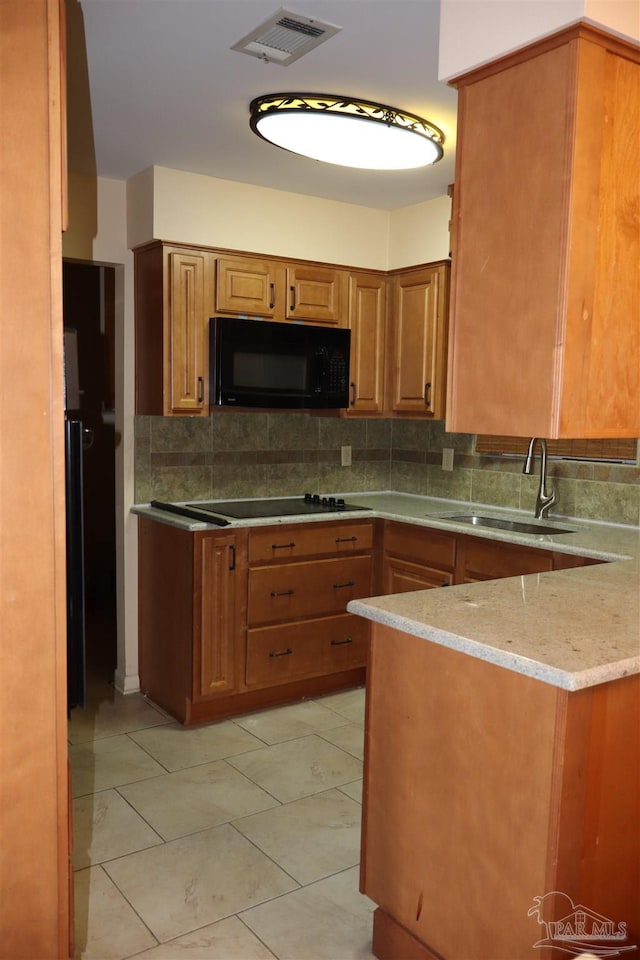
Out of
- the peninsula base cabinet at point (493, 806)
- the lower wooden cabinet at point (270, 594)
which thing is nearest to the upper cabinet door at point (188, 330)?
the lower wooden cabinet at point (270, 594)

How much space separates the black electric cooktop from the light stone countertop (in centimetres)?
146

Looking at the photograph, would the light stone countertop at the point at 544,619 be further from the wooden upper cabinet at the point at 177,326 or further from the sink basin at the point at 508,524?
the wooden upper cabinet at the point at 177,326

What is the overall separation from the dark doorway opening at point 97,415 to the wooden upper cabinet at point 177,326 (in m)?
1.32

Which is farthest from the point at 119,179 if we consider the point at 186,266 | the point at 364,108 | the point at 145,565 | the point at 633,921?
the point at 633,921

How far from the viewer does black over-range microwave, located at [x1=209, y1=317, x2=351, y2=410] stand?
143 inches

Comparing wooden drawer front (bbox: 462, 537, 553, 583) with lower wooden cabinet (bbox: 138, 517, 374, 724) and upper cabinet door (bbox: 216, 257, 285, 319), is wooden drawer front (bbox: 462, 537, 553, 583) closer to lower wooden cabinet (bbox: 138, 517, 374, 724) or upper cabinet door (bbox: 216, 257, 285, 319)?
lower wooden cabinet (bbox: 138, 517, 374, 724)

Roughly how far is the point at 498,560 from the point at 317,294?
161cm

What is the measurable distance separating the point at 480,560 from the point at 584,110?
2.03 metres

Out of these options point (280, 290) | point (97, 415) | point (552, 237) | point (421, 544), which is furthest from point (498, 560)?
point (97, 415)

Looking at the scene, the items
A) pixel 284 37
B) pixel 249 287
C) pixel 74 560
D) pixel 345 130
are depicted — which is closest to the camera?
pixel 74 560

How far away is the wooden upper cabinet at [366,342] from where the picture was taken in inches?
163

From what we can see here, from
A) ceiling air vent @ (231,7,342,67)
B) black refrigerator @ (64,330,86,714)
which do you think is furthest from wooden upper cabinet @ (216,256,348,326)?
black refrigerator @ (64,330,86,714)

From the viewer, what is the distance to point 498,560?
10.9ft

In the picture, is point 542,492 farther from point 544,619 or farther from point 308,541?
point 544,619
